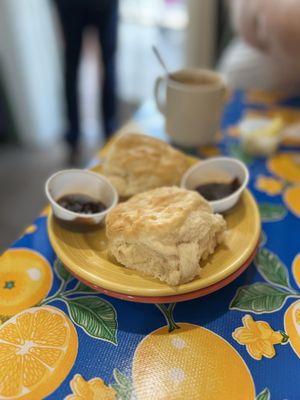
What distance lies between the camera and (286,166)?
2.63 ft

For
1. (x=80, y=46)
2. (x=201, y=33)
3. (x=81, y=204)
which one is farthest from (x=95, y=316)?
(x=201, y=33)

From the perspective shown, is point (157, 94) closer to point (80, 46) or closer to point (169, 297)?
point (169, 297)

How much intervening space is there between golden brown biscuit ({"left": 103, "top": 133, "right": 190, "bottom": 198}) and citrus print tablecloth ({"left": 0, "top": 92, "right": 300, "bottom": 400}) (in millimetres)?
151

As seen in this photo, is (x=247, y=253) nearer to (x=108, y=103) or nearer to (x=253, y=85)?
(x=253, y=85)

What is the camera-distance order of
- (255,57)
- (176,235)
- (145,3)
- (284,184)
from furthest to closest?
(145,3)
(255,57)
(284,184)
(176,235)

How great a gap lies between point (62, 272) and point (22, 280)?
53 mm

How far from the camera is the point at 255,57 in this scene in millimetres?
1129

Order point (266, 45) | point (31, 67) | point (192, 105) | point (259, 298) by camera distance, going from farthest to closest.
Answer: point (31, 67) → point (266, 45) → point (192, 105) → point (259, 298)

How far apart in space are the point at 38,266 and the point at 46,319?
0.10m

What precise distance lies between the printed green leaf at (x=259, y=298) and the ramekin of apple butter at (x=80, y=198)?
21 cm

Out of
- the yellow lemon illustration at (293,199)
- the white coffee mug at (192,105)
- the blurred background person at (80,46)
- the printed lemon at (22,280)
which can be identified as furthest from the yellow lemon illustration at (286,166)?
the blurred background person at (80,46)

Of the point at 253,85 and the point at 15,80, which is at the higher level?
the point at 253,85

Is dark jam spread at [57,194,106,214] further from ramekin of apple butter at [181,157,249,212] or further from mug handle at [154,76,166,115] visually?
mug handle at [154,76,166,115]

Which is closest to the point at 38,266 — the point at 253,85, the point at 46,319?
the point at 46,319
